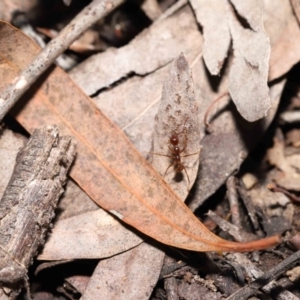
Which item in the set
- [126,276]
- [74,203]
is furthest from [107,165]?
[126,276]

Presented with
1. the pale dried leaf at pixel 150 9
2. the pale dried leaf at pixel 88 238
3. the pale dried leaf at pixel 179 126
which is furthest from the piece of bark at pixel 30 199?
the pale dried leaf at pixel 150 9

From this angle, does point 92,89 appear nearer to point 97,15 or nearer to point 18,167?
point 97,15

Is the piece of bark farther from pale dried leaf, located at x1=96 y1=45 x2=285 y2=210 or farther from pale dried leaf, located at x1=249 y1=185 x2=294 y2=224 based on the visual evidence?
pale dried leaf, located at x1=249 y1=185 x2=294 y2=224

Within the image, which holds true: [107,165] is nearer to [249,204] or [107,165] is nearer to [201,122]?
[201,122]

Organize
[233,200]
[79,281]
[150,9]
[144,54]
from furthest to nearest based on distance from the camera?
1. [150,9]
2. [144,54]
3. [233,200]
4. [79,281]

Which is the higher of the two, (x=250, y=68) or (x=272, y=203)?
(x=250, y=68)

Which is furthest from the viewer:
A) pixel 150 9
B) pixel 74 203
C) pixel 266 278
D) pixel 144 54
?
pixel 150 9

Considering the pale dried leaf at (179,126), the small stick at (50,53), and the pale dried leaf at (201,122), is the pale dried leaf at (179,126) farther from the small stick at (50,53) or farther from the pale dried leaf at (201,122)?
the small stick at (50,53)
